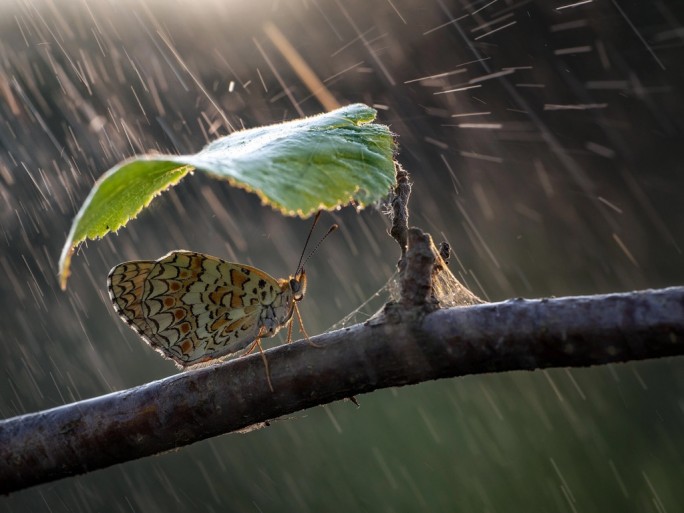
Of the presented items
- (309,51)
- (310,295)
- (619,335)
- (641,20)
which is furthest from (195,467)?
(619,335)

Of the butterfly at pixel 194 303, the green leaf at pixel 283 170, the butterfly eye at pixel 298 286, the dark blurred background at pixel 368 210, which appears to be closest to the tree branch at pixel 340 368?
the green leaf at pixel 283 170

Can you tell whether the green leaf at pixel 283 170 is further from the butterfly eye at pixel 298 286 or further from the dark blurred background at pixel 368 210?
the dark blurred background at pixel 368 210

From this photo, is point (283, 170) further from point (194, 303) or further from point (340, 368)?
point (194, 303)

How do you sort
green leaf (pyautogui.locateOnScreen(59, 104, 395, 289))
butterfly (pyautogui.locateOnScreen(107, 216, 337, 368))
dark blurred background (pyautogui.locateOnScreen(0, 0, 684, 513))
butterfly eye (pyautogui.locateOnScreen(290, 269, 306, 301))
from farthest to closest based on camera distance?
1. dark blurred background (pyautogui.locateOnScreen(0, 0, 684, 513))
2. butterfly eye (pyautogui.locateOnScreen(290, 269, 306, 301))
3. butterfly (pyautogui.locateOnScreen(107, 216, 337, 368))
4. green leaf (pyautogui.locateOnScreen(59, 104, 395, 289))

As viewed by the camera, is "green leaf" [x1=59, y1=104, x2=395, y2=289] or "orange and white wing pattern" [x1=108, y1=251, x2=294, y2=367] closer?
"green leaf" [x1=59, y1=104, x2=395, y2=289]

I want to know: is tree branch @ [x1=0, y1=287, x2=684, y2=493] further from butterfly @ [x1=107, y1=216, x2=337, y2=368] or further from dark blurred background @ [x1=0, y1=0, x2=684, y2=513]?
dark blurred background @ [x1=0, y1=0, x2=684, y2=513]

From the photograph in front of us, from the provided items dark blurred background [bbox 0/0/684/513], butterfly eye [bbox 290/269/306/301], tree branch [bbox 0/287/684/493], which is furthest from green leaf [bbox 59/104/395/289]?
dark blurred background [bbox 0/0/684/513]

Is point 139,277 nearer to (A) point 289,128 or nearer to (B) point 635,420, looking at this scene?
(A) point 289,128

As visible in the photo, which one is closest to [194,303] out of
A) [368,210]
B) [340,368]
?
[340,368]
